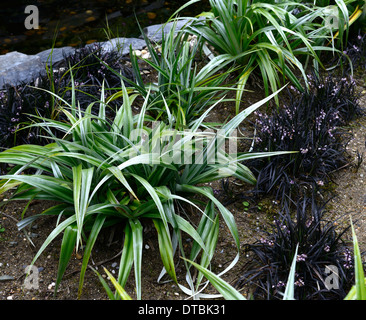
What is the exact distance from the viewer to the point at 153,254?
93.7 inches

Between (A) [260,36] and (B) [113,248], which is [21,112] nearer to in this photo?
(B) [113,248]

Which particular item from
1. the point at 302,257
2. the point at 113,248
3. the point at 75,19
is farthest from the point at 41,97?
the point at 75,19

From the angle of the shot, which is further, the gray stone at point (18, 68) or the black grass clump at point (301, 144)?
the gray stone at point (18, 68)

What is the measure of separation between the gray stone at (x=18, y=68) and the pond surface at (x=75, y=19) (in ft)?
3.51

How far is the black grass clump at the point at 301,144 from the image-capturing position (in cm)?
267

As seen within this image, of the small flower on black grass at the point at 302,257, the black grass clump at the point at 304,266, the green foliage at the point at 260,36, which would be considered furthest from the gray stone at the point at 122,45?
the small flower on black grass at the point at 302,257

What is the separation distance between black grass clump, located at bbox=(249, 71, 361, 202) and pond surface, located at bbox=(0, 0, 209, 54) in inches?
98.6

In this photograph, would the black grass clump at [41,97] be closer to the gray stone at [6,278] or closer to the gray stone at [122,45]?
the gray stone at [122,45]

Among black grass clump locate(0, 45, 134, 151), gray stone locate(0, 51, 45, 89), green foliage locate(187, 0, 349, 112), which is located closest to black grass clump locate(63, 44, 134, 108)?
black grass clump locate(0, 45, 134, 151)

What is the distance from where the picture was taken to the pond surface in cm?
492

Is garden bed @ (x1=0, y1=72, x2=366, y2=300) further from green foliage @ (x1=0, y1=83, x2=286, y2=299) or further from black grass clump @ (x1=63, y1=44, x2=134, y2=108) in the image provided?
black grass clump @ (x1=63, y1=44, x2=134, y2=108)

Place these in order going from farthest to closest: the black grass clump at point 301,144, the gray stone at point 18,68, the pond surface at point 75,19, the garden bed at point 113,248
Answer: the pond surface at point 75,19
the gray stone at point 18,68
the black grass clump at point 301,144
the garden bed at point 113,248

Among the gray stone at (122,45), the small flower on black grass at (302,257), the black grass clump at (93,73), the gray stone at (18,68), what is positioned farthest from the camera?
the gray stone at (122,45)

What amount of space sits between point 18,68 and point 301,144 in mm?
2320
